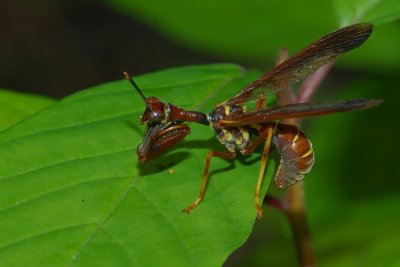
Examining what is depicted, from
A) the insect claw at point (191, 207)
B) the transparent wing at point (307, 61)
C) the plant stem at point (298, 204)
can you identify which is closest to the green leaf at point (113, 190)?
the insect claw at point (191, 207)

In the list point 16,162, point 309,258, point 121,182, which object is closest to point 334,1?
point 309,258

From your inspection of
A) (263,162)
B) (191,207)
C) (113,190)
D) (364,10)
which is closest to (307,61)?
(364,10)

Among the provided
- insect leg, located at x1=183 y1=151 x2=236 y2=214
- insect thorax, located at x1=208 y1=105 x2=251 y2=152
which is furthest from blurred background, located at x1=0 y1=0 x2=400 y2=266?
insect leg, located at x1=183 y1=151 x2=236 y2=214

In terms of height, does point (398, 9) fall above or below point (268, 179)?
above

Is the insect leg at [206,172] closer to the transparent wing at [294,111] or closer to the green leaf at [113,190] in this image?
the green leaf at [113,190]

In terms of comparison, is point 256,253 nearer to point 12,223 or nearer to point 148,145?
point 148,145

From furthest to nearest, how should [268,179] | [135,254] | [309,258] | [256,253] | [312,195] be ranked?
1. [312,195]
2. [256,253]
3. [309,258]
4. [268,179]
5. [135,254]

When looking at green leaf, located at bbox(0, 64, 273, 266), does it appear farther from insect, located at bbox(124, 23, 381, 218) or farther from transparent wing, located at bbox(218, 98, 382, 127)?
transparent wing, located at bbox(218, 98, 382, 127)
